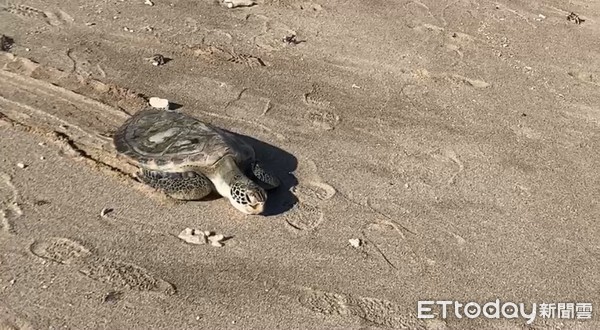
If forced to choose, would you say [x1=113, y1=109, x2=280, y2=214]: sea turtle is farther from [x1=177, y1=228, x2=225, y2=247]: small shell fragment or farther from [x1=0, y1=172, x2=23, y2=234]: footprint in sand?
[x1=0, y1=172, x2=23, y2=234]: footprint in sand

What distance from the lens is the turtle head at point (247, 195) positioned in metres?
5.16

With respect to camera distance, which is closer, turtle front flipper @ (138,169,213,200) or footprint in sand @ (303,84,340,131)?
turtle front flipper @ (138,169,213,200)

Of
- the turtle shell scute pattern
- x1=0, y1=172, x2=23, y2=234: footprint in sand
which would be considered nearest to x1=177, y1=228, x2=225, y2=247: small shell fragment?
the turtle shell scute pattern

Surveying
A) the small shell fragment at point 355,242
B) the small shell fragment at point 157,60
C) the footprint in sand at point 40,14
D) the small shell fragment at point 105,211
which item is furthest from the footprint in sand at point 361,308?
the footprint in sand at point 40,14

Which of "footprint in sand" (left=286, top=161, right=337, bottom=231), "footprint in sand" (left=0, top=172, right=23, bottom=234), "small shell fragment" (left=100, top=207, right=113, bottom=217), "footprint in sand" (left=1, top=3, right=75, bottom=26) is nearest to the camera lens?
"footprint in sand" (left=0, top=172, right=23, bottom=234)

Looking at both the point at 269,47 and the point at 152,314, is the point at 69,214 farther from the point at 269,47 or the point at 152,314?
the point at 269,47

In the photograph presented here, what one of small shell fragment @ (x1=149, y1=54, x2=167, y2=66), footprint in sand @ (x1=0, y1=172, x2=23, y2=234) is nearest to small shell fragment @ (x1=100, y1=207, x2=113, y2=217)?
footprint in sand @ (x1=0, y1=172, x2=23, y2=234)

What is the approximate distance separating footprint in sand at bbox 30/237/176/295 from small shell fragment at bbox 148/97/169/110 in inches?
76.5

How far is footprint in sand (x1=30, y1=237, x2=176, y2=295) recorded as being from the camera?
464 cm

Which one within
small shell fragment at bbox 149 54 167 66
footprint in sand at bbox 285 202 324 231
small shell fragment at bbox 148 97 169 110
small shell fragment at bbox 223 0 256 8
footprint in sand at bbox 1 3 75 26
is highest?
small shell fragment at bbox 223 0 256 8

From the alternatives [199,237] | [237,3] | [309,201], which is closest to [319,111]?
[309,201]

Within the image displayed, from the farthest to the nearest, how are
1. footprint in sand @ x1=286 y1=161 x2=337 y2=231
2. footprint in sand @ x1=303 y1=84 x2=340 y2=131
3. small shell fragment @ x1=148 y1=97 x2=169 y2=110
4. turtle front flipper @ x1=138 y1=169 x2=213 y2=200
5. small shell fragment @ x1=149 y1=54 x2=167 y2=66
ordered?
small shell fragment @ x1=149 y1=54 x2=167 y2=66, footprint in sand @ x1=303 y1=84 x2=340 y2=131, small shell fragment @ x1=148 y1=97 x2=169 y2=110, footprint in sand @ x1=286 y1=161 x2=337 y2=231, turtle front flipper @ x1=138 y1=169 x2=213 y2=200

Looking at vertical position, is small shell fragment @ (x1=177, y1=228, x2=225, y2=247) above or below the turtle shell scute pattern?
below

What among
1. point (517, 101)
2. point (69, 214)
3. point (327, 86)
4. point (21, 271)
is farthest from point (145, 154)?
point (517, 101)
